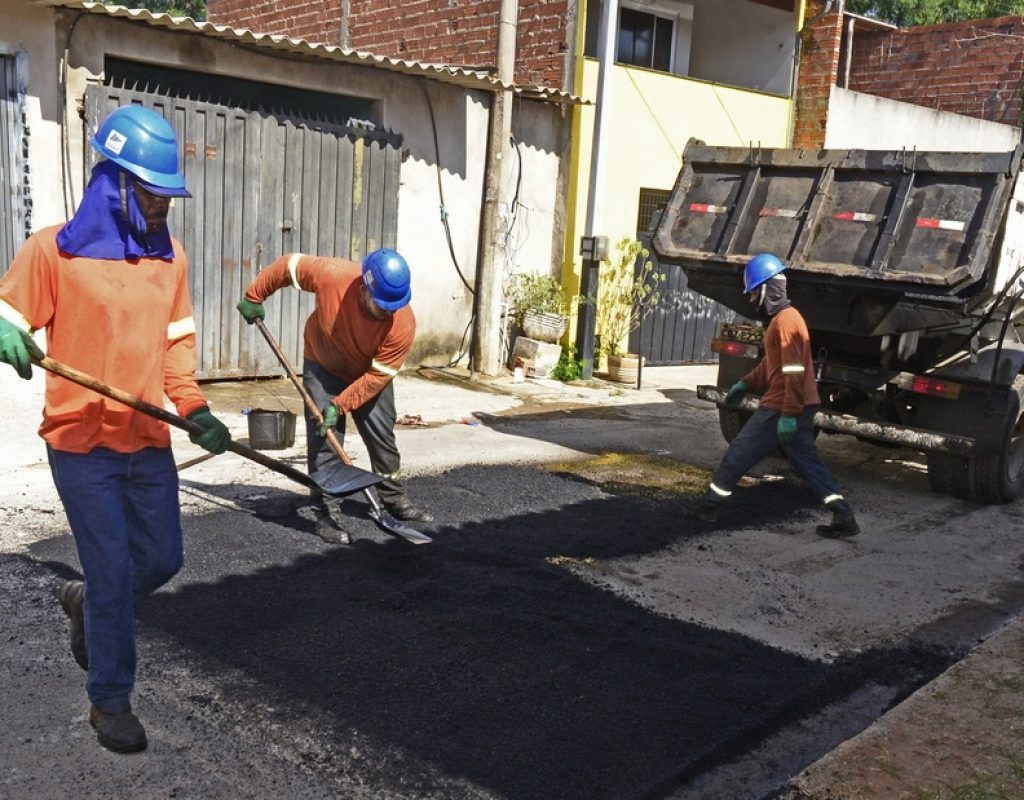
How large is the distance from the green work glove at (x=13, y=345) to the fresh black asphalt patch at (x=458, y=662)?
1.40 metres

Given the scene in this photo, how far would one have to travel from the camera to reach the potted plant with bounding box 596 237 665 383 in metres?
13.0

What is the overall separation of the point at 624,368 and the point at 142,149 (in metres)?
9.57

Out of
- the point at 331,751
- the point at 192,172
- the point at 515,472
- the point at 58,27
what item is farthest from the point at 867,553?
the point at 58,27

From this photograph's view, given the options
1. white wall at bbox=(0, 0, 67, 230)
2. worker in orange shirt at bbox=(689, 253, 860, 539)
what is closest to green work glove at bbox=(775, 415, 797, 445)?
worker in orange shirt at bbox=(689, 253, 860, 539)

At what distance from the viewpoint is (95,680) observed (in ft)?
11.2

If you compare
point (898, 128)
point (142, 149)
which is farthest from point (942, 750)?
point (898, 128)

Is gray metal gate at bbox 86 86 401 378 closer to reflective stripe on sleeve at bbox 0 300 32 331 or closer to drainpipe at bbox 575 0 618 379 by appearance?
drainpipe at bbox 575 0 618 379

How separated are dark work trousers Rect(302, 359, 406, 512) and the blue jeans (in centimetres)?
229

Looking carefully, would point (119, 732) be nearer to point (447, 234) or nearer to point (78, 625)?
point (78, 625)

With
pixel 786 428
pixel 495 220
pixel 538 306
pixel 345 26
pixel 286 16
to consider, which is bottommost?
pixel 786 428

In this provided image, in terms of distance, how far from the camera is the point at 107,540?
11.0ft

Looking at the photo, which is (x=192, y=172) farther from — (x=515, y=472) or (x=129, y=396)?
(x=129, y=396)

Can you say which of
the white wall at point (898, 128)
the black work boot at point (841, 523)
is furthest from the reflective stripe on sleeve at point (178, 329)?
the white wall at point (898, 128)

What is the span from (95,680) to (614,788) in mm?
1709
